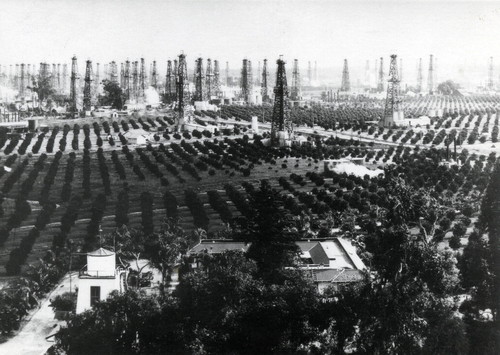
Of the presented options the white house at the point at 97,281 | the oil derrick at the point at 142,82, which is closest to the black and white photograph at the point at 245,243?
the white house at the point at 97,281

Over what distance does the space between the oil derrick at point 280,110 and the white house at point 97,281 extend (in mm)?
37587

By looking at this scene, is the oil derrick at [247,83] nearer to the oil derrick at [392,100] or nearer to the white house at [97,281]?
the oil derrick at [392,100]

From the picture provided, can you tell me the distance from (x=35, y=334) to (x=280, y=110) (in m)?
41.8

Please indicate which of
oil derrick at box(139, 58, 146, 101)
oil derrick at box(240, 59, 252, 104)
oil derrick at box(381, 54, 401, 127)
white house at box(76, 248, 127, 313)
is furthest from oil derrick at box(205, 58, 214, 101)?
white house at box(76, 248, 127, 313)

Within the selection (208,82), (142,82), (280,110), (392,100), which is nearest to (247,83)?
(208,82)

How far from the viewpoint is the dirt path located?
65.1ft

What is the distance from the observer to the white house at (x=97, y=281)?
2088 centimetres

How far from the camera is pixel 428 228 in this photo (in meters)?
31.2

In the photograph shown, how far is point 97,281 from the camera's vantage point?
2095 cm

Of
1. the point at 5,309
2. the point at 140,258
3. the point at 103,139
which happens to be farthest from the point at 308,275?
the point at 103,139

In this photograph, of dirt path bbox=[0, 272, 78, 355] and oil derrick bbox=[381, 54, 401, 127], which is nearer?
dirt path bbox=[0, 272, 78, 355]

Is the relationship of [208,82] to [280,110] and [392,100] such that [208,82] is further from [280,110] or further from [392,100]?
[280,110]

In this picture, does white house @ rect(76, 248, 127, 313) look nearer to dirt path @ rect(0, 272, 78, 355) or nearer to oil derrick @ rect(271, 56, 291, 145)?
dirt path @ rect(0, 272, 78, 355)

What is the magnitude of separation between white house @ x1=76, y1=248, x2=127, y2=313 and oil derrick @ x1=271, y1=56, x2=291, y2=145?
37.6m
